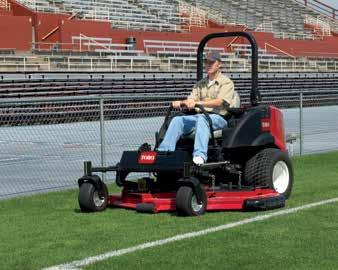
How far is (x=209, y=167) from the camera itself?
7871 millimetres

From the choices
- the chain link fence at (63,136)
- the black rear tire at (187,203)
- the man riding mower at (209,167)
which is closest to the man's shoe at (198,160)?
the man riding mower at (209,167)

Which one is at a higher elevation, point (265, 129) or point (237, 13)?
point (237, 13)

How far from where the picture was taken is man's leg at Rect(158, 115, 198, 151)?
796cm

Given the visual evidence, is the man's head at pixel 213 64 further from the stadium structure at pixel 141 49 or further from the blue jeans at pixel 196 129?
the stadium structure at pixel 141 49

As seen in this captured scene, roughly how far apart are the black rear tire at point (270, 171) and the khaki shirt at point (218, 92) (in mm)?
642

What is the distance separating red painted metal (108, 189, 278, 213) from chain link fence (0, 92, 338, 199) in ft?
7.04

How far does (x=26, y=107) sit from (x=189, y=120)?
4910mm

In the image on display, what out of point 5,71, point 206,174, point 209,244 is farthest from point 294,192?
point 5,71

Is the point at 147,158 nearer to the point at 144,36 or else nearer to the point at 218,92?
the point at 218,92

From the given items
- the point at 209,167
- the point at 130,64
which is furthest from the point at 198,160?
the point at 130,64

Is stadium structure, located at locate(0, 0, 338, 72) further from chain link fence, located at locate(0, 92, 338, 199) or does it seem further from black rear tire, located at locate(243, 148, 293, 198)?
black rear tire, located at locate(243, 148, 293, 198)

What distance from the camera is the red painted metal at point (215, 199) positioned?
7.89 m

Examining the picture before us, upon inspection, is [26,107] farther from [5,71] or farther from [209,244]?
[5,71]

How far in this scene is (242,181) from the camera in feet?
27.8
